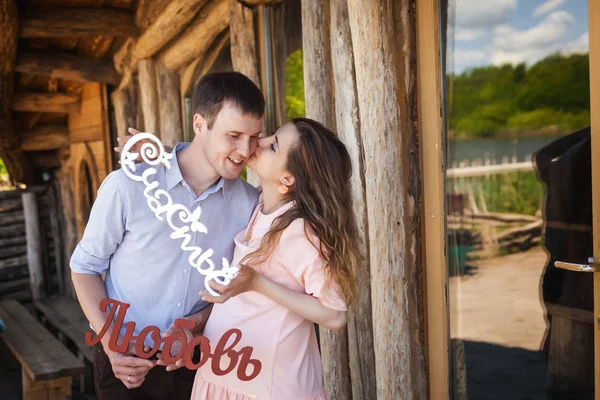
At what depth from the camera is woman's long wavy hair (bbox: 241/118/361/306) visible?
2154 millimetres

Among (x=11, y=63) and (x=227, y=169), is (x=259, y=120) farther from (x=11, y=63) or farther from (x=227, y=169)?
(x=11, y=63)

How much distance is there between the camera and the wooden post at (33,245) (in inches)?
362

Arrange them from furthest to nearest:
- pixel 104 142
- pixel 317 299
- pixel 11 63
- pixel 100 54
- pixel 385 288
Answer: pixel 104 142 → pixel 100 54 → pixel 11 63 → pixel 385 288 → pixel 317 299

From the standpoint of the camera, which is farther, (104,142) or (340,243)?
(104,142)

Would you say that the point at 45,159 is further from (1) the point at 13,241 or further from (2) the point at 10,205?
(1) the point at 13,241

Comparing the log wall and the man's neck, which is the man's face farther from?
the log wall

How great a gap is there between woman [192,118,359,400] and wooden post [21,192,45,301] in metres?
7.61

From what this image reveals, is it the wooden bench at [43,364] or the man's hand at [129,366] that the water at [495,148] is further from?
the wooden bench at [43,364]

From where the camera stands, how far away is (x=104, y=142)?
25.5 feet

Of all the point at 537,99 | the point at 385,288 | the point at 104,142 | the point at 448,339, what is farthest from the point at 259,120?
the point at 104,142

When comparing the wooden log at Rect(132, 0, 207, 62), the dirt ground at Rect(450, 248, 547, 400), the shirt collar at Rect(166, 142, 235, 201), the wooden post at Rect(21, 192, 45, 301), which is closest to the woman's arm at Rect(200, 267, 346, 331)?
the shirt collar at Rect(166, 142, 235, 201)

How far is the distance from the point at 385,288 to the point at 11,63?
454cm

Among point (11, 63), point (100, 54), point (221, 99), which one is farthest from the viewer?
point (100, 54)

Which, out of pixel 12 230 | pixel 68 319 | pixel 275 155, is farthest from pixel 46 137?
pixel 275 155
